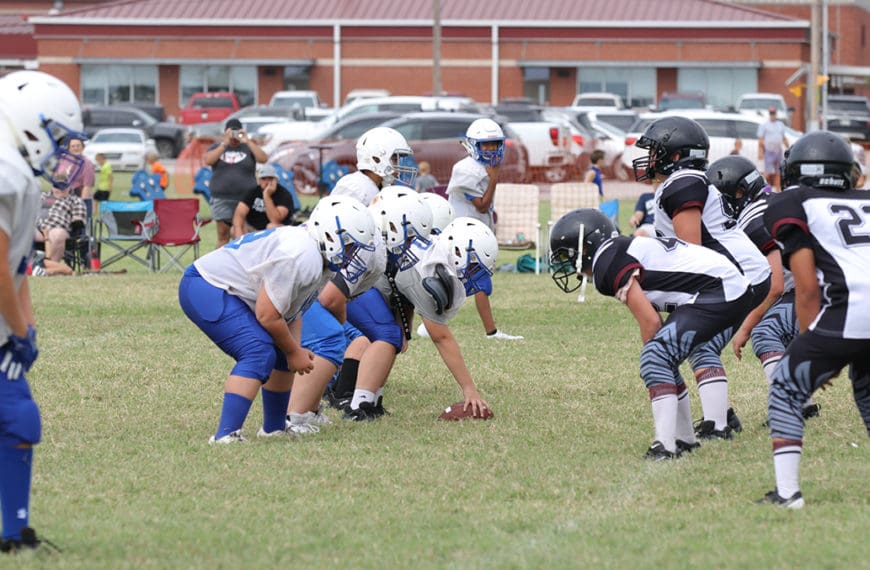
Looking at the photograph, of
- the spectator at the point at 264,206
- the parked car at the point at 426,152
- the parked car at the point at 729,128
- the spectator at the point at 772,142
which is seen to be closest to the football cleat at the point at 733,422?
the spectator at the point at 264,206

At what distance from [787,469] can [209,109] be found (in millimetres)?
43757

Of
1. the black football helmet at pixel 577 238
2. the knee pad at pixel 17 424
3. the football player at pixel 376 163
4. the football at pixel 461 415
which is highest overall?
the football player at pixel 376 163

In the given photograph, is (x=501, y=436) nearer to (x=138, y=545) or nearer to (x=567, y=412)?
(x=567, y=412)

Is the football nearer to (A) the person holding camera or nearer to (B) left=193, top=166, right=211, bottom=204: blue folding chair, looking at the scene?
(A) the person holding camera

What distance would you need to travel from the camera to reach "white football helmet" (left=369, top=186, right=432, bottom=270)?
7.89m

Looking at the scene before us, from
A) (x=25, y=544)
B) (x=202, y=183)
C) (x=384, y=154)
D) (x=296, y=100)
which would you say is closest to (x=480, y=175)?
(x=384, y=154)

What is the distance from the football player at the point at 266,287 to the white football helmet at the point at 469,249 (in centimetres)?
70

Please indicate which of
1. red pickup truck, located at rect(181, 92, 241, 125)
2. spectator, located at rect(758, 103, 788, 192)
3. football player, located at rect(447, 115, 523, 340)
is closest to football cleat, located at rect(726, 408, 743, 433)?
football player, located at rect(447, 115, 523, 340)

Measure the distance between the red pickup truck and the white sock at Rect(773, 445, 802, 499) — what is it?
4228 cm

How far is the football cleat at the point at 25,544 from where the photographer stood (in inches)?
206

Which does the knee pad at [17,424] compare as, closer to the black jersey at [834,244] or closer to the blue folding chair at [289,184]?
the black jersey at [834,244]

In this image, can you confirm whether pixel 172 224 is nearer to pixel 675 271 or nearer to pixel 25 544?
pixel 675 271

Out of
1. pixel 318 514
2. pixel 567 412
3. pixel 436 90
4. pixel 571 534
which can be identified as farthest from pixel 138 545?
pixel 436 90

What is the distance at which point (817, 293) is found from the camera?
6.03 m
